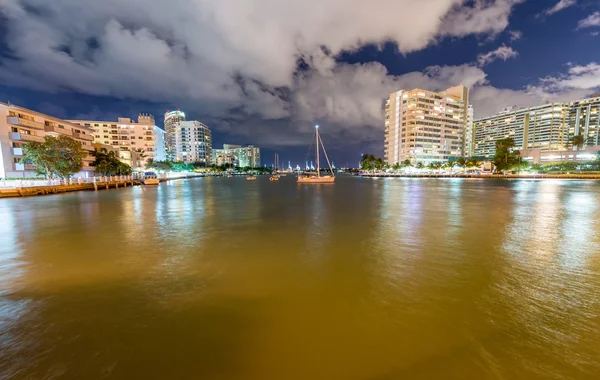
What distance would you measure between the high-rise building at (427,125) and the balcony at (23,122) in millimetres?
153264

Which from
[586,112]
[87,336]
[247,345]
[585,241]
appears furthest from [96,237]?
[586,112]

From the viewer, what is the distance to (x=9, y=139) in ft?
165

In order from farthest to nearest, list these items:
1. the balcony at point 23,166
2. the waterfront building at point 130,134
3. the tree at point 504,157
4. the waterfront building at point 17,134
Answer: the waterfront building at point 130,134 < the tree at point 504,157 < the balcony at point 23,166 < the waterfront building at point 17,134

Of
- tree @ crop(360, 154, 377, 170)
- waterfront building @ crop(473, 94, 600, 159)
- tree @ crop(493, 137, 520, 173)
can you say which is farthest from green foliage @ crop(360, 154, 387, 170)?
waterfront building @ crop(473, 94, 600, 159)

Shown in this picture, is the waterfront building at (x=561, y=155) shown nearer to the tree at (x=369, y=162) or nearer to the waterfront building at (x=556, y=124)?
the waterfront building at (x=556, y=124)

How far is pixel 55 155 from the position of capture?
143ft

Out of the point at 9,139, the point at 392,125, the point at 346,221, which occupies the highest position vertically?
the point at 392,125

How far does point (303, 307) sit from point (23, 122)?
76.2 m

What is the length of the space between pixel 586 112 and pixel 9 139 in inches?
10478

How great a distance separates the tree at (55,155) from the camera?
41.5 meters

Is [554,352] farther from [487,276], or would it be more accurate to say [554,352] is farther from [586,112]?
[586,112]

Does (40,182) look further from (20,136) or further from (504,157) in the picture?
(504,157)

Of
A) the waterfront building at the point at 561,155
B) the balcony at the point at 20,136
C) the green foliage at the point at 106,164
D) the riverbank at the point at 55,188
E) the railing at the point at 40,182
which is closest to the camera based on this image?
the riverbank at the point at 55,188

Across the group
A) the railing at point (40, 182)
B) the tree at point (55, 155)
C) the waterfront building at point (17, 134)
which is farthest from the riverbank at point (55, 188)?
the waterfront building at point (17, 134)
